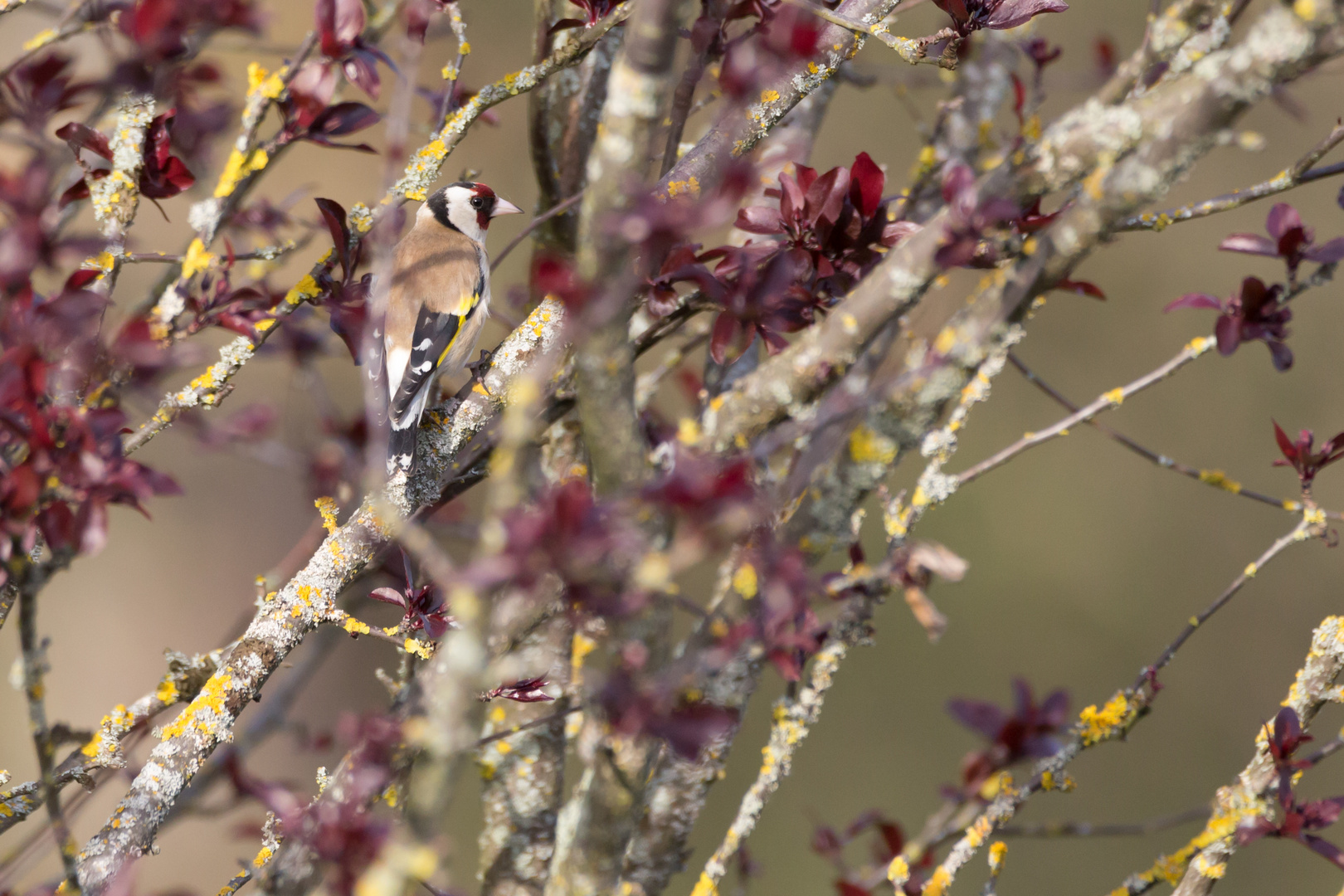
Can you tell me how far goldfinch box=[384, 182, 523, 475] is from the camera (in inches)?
104

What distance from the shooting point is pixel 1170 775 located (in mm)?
5312

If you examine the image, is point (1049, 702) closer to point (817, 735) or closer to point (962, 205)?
point (962, 205)

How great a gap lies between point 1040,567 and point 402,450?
15.8 ft

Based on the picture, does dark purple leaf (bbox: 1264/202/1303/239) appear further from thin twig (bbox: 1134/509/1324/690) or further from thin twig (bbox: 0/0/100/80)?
thin twig (bbox: 0/0/100/80)

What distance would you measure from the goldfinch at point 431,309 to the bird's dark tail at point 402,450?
10.8 inches

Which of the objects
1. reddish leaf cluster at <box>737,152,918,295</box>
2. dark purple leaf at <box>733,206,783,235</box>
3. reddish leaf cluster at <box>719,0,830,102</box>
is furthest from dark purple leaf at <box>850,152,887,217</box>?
reddish leaf cluster at <box>719,0,830,102</box>

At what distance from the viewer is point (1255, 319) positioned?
1749mm

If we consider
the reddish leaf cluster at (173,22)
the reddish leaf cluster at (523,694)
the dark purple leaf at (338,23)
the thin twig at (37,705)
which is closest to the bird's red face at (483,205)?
the dark purple leaf at (338,23)

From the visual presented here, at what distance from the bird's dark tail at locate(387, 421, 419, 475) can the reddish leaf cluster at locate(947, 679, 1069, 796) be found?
111cm

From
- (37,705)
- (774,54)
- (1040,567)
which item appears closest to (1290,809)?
(774,54)

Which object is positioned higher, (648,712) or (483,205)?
(483,205)

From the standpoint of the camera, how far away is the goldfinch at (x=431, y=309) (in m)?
2.65

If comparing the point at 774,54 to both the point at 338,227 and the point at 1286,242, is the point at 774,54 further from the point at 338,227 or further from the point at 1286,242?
the point at 1286,242

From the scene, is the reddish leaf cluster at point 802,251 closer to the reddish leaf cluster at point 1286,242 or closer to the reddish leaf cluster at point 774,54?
the reddish leaf cluster at point 774,54
